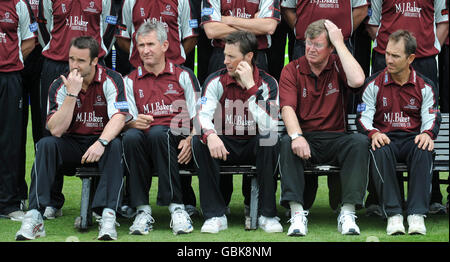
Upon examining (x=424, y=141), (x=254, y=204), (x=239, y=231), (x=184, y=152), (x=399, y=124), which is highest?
(x=399, y=124)

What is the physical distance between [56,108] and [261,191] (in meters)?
2.12

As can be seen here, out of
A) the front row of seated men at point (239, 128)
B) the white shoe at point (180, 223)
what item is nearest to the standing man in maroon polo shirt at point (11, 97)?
the front row of seated men at point (239, 128)

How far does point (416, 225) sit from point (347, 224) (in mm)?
599

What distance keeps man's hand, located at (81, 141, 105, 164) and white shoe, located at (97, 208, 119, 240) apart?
49 centimetres

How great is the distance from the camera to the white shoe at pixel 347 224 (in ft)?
21.2

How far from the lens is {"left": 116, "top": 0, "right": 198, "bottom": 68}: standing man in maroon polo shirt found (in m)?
7.88

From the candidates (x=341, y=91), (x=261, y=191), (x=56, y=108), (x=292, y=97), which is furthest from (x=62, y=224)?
(x=341, y=91)

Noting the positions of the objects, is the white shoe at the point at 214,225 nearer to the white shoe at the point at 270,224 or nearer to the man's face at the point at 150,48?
the white shoe at the point at 270,224

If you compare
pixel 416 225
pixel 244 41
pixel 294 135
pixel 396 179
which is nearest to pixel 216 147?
pixel 294 135

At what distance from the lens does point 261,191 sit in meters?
6.86

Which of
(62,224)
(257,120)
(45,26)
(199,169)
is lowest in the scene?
(62,224)

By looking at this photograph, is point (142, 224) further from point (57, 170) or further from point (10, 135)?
point (10, 135)

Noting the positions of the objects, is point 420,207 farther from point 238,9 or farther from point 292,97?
point 238,9

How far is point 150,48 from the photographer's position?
284 inches
